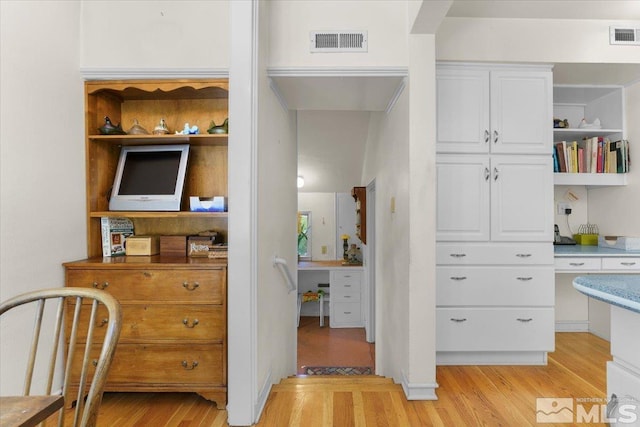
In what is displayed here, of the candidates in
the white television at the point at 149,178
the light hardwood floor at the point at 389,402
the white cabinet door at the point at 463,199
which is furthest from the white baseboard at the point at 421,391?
the white television at the point at 149,178

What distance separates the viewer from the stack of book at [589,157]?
9.24ft

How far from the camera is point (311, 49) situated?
2.10 meters

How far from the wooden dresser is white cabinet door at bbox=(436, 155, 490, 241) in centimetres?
158

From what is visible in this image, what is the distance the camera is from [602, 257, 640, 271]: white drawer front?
2.55 metres

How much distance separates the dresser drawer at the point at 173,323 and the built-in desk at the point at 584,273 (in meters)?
2.46

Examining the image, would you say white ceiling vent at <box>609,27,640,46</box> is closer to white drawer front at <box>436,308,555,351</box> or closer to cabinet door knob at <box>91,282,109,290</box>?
white drawer front at <box>436,308,555,351</box>

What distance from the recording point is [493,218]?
247 centimetres

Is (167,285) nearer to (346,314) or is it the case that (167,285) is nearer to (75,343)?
(75,343)

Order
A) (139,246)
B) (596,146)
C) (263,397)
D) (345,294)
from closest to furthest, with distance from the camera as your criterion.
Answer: (263,397)
(139,246)
(596,146)
(345,294)

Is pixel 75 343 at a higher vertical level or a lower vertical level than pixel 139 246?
lower

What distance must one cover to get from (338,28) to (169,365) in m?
2.20

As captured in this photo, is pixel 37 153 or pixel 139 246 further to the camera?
pixel 139 246

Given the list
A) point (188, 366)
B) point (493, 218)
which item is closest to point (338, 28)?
point (493, 218)

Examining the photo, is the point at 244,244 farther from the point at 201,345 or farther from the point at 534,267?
the point at 534,267
